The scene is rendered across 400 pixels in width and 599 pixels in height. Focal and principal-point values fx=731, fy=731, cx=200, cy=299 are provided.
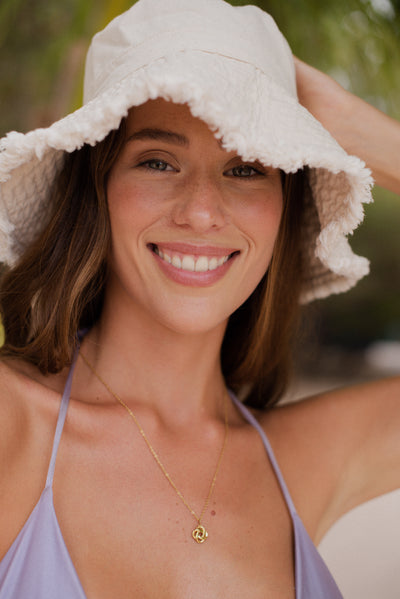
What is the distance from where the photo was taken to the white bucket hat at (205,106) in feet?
4.16

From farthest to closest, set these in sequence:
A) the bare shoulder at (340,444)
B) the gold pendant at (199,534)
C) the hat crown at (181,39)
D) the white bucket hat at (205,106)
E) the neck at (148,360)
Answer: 1. the bare shoulder at (340,444)
2. the neck at (148,360)
3. the gold pendant at (199,534)
4. the hat crown at (181,39)
5. the white bucket hat at (205,106)

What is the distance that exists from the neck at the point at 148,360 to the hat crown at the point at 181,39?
1.86ft

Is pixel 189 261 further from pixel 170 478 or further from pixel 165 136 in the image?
pixel 170 478

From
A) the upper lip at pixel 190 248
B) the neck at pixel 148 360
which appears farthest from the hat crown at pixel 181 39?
the neck at pixel 148 360

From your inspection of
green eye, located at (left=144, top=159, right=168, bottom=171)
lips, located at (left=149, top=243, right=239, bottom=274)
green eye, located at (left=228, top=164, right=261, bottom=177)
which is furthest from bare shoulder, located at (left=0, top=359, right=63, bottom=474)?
green eye, located at (left=228, top=164, right=261, bottom=177)

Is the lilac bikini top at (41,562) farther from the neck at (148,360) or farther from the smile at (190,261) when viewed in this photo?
the smile at (190,261)

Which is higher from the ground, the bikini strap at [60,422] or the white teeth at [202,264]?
the white teeth at [202,264]

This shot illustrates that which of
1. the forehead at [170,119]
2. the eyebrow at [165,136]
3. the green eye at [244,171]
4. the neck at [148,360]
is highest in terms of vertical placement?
the forehead at [170,119]

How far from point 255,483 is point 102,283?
2.08ft

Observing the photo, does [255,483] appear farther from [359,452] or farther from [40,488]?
[40,488]

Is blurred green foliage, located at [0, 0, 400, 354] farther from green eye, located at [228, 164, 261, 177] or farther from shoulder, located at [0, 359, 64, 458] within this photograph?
shoulder, located at [0, 359, 64, 458]

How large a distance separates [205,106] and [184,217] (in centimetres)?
37

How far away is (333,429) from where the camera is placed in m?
2.02

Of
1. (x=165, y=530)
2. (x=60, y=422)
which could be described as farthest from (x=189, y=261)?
(x=165, y=530)
